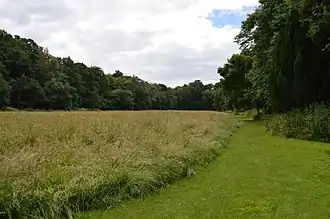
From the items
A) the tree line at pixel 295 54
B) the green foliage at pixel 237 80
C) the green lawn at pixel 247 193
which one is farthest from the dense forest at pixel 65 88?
the green lawn at pixel 247 193

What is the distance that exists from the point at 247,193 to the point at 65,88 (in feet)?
208

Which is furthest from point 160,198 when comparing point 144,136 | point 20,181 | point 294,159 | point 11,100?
point 11,100

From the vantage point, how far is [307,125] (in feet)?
63.4

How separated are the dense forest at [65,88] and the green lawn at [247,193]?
4622cm

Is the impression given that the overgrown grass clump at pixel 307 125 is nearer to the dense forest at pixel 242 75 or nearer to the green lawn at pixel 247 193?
the dense forest at pixel 242 75

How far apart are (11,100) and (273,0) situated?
4296cm

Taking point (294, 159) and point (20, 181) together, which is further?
point (294, 159)

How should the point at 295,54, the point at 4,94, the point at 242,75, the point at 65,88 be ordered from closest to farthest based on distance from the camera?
the point at 295,54 → the point at 242,75 → the point at 4,94 → the point at 65,88

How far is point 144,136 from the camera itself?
40.7 ft

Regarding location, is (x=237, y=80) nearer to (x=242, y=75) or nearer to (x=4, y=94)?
(x=242, y=75)

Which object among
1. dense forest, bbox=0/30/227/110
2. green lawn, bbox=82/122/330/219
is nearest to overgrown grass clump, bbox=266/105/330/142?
green lawn, bbox=82/122/330/219

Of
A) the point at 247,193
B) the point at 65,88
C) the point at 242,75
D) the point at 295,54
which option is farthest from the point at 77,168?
the point at 65,88

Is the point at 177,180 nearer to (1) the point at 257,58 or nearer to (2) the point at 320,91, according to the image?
(2) the point at 320,91

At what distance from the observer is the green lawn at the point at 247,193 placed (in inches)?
267
